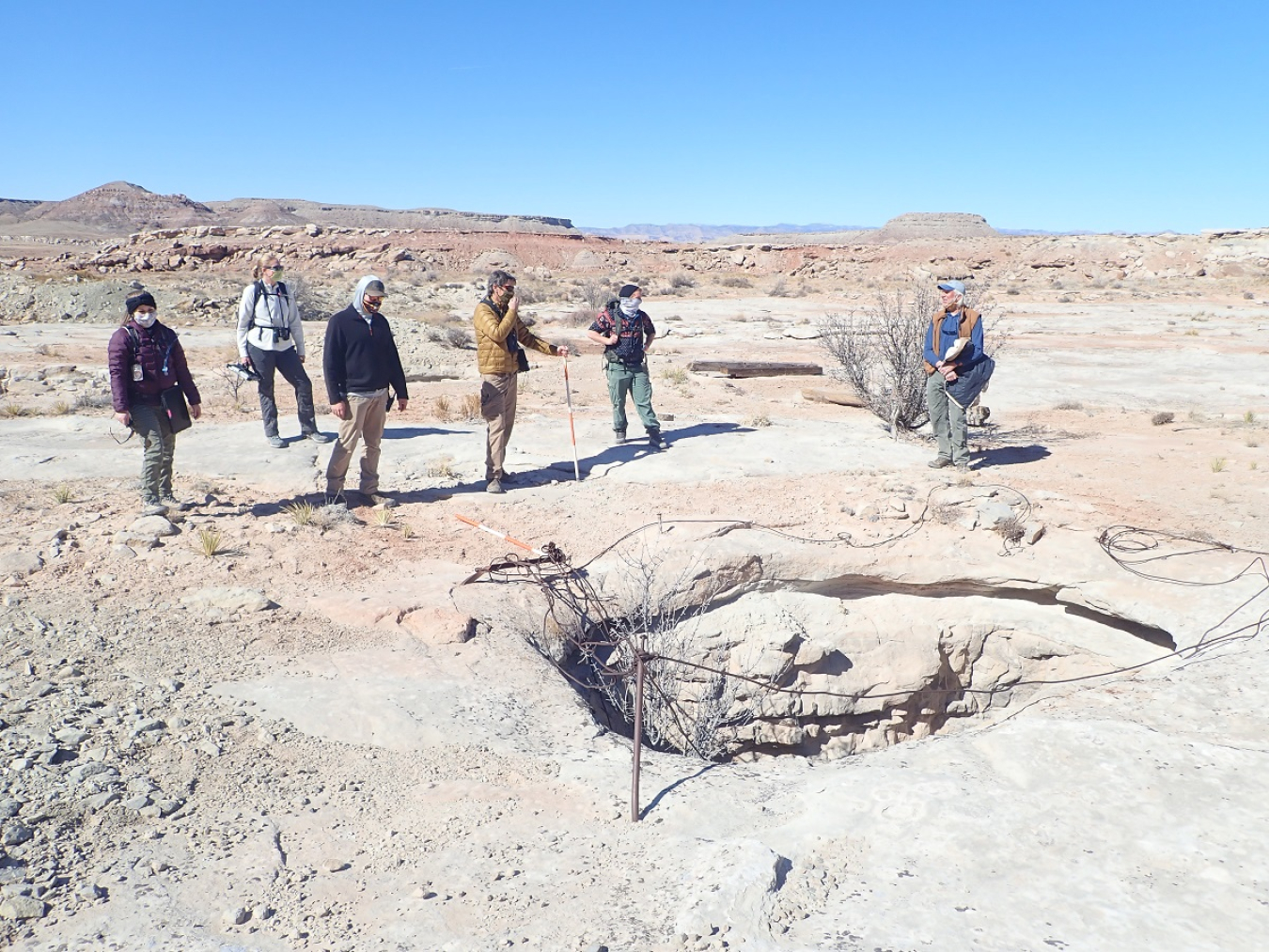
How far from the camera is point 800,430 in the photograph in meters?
10.4

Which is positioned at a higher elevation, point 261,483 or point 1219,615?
point 261,483

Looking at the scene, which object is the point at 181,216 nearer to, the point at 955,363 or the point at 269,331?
the point at 269,331

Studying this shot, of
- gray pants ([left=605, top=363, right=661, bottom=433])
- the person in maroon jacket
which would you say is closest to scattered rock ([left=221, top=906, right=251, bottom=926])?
the person in maroon jacket

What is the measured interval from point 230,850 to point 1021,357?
56.2ft

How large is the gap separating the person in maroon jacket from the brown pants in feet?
7.09

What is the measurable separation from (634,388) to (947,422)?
2.99 meters

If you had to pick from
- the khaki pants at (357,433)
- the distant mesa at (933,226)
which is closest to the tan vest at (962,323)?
the khaki pants at (357,433)

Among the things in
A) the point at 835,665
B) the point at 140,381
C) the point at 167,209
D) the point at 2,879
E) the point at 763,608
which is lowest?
the point at 835,665

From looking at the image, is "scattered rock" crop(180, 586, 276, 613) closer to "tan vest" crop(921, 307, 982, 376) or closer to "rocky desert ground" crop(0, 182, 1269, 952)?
"rocky desert ground" crop(0, 182, 1269, 952)

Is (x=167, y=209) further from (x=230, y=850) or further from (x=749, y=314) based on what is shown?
(x=230, y=850)

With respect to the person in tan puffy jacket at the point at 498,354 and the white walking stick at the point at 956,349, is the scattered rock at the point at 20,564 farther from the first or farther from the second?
the white walking stick at the point at 956,349

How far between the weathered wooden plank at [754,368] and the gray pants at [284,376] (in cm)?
735

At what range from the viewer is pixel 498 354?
24.0 feet

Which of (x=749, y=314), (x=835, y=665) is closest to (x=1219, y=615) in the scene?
(x=835, y=665)
